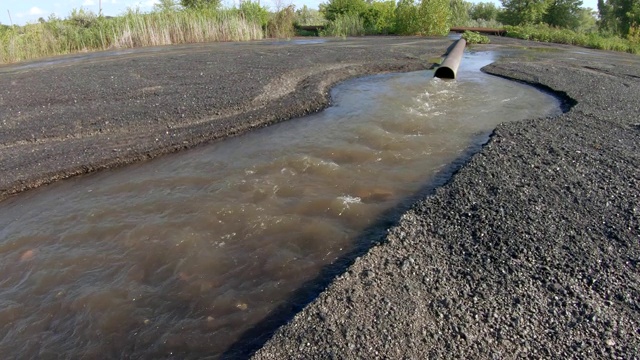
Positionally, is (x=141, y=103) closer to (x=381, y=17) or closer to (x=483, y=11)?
(x=381, y=17)

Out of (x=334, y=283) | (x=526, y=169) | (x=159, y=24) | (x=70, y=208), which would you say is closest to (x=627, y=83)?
(x=526, y=169)

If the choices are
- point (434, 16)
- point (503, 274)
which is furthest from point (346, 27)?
point (503, 274)

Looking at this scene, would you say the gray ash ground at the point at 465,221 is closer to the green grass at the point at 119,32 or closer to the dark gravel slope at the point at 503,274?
the dark gravel slope at the point at 503,274

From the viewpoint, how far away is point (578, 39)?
21.3 m

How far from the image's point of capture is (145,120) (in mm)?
7977

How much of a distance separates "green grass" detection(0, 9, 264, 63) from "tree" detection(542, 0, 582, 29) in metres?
23.7

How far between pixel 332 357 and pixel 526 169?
3.99 meters

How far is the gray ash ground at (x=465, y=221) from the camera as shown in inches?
119

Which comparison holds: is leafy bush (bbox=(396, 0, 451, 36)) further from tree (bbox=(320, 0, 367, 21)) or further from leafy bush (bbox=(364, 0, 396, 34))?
tree (bbox=(320, 0, 367, 21))

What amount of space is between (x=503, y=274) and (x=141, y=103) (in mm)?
7907

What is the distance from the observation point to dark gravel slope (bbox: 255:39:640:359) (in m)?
2.95

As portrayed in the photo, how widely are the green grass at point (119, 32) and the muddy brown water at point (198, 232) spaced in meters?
14.6

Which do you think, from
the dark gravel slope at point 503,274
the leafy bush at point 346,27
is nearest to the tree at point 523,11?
the leafy bush at point 346,27

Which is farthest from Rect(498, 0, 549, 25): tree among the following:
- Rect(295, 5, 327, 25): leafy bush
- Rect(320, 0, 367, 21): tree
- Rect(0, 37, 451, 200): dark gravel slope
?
Rect(0, 37, 451, 200): dark gravel slope
